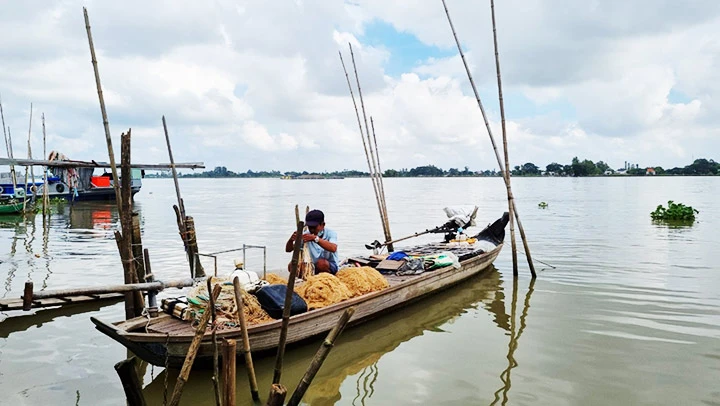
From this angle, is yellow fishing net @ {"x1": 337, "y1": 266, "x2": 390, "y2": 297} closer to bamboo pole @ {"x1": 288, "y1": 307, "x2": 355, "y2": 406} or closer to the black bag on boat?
the black bag on boat

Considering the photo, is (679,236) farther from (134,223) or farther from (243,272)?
(134,223)

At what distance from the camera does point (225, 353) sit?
139 inches

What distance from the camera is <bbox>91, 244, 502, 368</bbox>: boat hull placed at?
192 inches

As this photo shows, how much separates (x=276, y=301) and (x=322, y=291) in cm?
83

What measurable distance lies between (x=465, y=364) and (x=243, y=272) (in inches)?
120

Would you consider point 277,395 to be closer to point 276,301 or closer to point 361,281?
point 276,301

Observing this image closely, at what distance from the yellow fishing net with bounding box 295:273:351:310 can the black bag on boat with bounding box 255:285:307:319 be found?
30cm

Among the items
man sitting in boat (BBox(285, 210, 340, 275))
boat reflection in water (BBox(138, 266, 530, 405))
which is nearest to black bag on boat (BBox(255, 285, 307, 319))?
boat reflection in water (BBox(138, 266, 530, 405))

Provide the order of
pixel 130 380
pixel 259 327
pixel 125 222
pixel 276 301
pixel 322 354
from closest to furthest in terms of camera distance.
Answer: pixel 322 354, pixel 130 380, pixel 259 327, pixel 276 301, pixel 125 222

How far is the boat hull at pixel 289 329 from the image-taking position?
4.87 meters

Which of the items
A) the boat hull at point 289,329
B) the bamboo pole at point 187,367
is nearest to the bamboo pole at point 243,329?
the bamboo pole at point 187,367

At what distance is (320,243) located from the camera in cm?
687

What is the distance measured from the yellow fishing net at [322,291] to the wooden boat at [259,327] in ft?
0.47

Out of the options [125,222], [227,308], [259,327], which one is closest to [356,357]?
[259,327]
